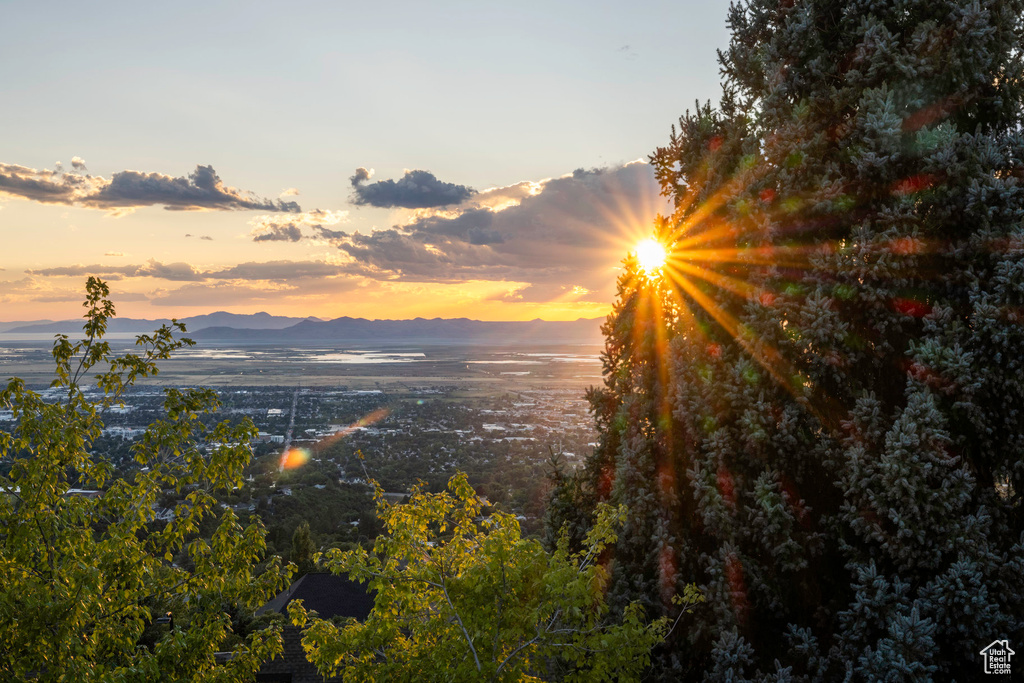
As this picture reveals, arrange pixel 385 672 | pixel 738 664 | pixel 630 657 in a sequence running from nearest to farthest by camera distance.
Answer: pixel 385 672, pixel 630 657, pixel 738 664

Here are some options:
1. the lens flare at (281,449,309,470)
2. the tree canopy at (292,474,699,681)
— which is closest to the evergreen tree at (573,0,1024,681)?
the tree canopy at (292,474,699,681)

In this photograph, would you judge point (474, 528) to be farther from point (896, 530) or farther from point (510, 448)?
point (510, 448)

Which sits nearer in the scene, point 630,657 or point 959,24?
point 630,657

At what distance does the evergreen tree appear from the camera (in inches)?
305

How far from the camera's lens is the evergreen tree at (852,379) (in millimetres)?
7746

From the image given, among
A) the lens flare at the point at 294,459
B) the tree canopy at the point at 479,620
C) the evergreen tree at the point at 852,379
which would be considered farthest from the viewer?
the lens flare at the point at 294,459

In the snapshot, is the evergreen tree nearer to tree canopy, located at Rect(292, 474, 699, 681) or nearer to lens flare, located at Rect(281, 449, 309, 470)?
tree canopy, located at Rect(292, 474, 699, 681)

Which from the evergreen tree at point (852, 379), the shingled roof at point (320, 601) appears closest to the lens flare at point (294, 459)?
the shingled roof at point (320, 601)

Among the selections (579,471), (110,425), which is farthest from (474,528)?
(110,425)

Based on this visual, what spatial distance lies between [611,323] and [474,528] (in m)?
5.52

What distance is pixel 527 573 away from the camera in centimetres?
788

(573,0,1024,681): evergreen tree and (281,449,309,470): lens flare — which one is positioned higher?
(573,0,1024,681): evergreen tree

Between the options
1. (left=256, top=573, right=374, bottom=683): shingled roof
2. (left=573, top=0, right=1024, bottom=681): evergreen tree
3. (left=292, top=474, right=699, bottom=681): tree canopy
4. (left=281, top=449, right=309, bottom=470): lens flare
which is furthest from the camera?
(left=281, top=449, right=309, bottom=470): lens flare

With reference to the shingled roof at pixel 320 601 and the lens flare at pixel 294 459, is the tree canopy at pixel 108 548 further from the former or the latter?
the lens flare at pixel 294 459
